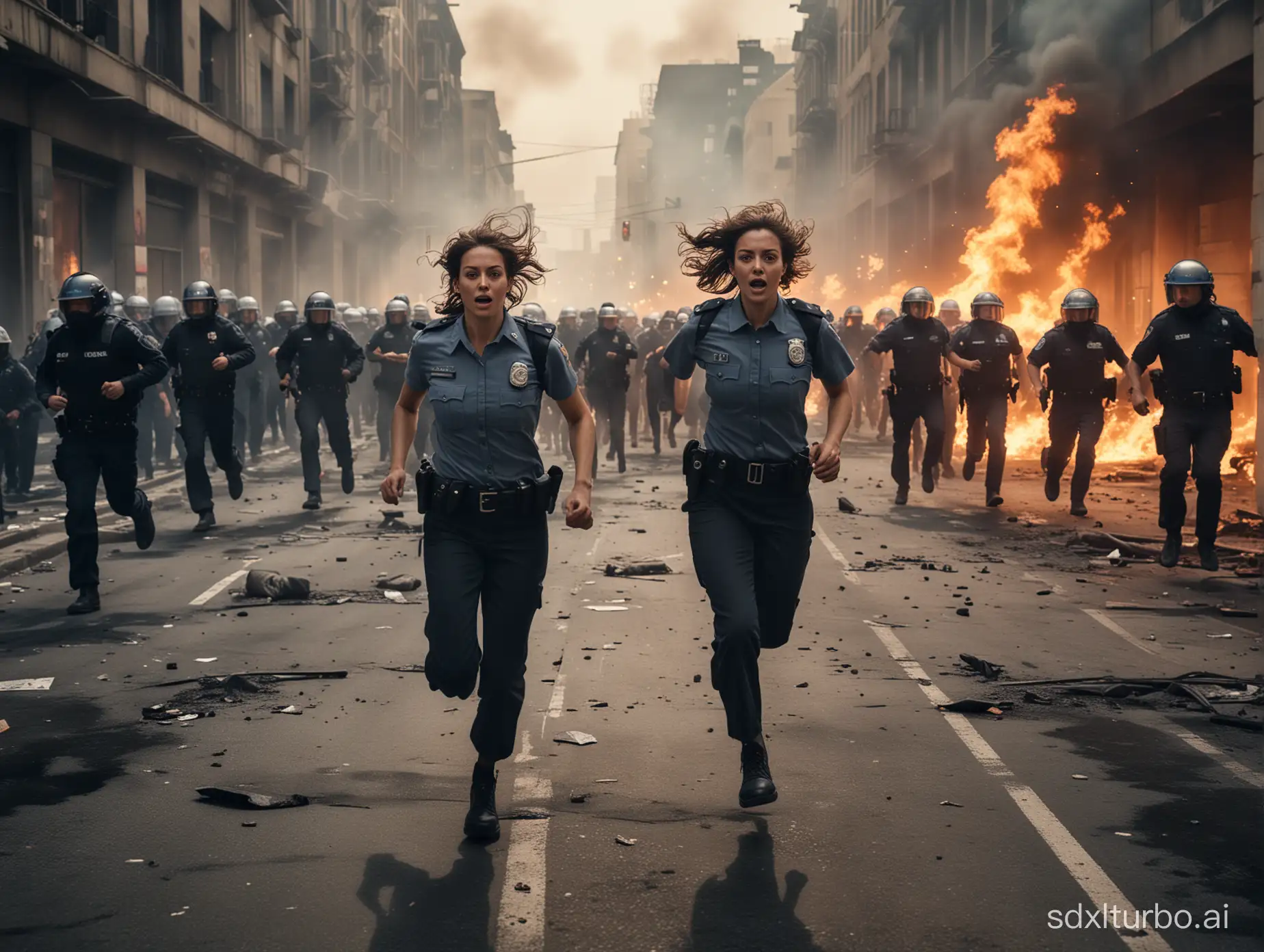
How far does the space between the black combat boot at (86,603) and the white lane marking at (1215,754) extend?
6235 mm

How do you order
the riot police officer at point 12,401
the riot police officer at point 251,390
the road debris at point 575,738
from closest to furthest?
the road debris at point 575,738, the riot police officer at point 12,401, the riot police officer at point 251,390

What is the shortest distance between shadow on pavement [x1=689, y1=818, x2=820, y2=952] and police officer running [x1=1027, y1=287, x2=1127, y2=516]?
32.7ft

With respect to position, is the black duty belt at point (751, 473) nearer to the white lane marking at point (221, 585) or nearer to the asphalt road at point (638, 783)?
the asphalt road at point (638, 783)

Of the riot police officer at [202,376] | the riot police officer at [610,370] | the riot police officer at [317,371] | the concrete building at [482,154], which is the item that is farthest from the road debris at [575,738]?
the concrete building at [482,154]

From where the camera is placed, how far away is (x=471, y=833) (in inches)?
197

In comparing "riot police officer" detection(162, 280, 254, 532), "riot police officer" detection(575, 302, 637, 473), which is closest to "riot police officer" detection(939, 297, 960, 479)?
"riot police officer" detection(575, 302, 637, 473)

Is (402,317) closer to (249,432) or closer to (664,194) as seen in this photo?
(249,432)

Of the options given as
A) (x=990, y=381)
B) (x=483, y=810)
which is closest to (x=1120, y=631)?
(x=483, y=810)

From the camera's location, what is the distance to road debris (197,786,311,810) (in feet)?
17.6

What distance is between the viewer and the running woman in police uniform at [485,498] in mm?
5062

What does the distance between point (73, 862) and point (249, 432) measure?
1704 cm

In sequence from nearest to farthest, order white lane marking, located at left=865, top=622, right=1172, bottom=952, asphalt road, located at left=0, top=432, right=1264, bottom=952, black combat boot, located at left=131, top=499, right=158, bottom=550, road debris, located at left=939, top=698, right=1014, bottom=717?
white lane marking, located at left=865, top=622, right=1172, bottom=952, asphalt road, located at left=0, top=432, right=1264, bottom=952, road debris, located at left=939, top=698, right=1014, bottom=717, black combat boot, located at left=131, top=499, right=158, bottom=550

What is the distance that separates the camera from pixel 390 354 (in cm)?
1744

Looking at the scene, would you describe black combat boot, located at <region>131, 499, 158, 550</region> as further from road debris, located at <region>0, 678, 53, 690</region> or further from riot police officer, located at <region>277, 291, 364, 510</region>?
riot police officer, located at <region>277, 291, 364, 510</region>
